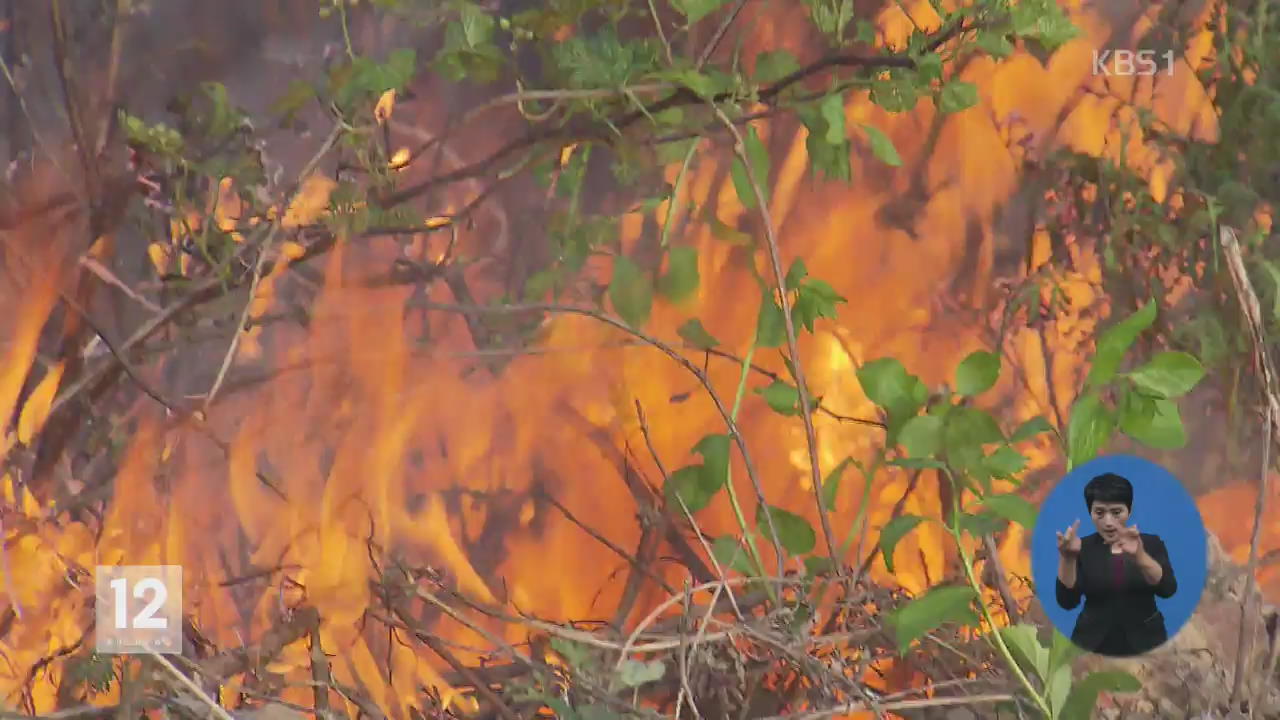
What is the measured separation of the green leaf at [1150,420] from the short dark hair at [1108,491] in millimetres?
88

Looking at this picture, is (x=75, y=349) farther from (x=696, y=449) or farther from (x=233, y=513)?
(x=696, y=449)

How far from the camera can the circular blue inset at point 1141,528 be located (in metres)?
0.82

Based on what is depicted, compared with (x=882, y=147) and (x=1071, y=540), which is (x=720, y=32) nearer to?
(x=882, y=147)

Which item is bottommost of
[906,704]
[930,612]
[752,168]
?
[906,704]

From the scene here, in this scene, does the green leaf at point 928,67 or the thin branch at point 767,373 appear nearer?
the green leaf at point 928,67

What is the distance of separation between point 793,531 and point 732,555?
59mm

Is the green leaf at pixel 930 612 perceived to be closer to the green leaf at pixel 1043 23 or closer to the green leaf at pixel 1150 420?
the green leaf at pixel 1150 420

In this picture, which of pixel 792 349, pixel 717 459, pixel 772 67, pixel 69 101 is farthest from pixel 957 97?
pixel 69 101

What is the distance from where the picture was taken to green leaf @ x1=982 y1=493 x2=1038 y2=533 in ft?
2.42

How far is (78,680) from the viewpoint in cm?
87

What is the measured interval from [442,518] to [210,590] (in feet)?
0.71

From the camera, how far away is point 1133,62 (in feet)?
3.14

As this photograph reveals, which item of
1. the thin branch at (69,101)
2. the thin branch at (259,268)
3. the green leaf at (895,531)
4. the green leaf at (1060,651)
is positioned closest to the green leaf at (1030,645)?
the green leaf at (1060,651)

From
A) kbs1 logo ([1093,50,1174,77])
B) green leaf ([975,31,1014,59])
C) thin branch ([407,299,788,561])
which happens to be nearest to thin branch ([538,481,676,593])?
thin branch ([407,299,788,561])
